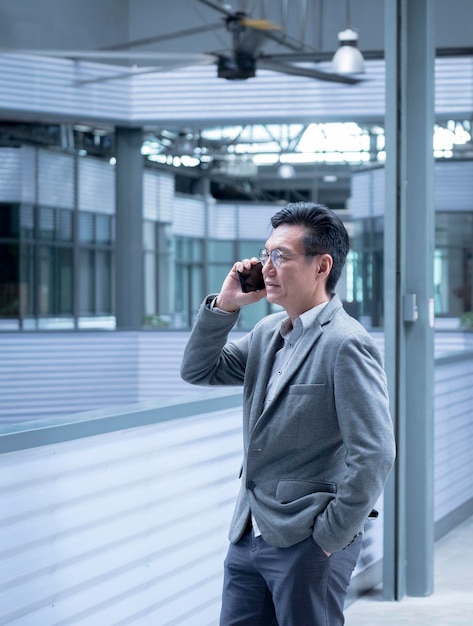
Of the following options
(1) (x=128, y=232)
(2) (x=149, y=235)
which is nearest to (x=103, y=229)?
(2) (x=149, y=235)

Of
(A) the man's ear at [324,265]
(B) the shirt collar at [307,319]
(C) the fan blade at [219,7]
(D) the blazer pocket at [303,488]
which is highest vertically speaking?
(C) the fan blade at [219,7]

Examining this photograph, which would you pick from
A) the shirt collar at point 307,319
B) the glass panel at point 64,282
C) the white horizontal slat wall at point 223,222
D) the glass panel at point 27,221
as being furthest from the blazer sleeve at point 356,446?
the white horizontal slat wall at point 223,222

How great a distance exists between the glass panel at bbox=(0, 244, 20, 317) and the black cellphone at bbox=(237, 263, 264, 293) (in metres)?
15.8

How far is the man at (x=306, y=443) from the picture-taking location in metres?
2.02

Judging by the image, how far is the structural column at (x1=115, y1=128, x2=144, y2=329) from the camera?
16719 mm

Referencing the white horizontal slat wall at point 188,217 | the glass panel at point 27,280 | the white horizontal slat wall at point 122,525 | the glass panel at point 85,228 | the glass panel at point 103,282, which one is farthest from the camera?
the white horizontal slat wall at point 188,217

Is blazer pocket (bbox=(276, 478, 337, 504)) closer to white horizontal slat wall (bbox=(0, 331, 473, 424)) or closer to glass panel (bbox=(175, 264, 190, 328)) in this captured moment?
white horizontal slat wall (bbox=(0, 331, 473, 424))

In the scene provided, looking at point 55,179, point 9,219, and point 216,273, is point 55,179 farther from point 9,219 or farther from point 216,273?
point 216,273

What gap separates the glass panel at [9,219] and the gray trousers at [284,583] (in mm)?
15947

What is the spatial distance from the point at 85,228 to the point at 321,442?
16.8 meters

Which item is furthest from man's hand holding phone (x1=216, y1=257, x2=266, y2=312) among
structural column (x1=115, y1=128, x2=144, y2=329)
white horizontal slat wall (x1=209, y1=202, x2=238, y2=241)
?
white horizontal slat wall (x1=209, y1=202, x2=238, y2=241)

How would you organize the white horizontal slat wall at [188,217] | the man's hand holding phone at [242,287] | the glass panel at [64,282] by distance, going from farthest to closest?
the white horizontal slat wall at [188,217], the glass panel at [64,282], the man's hand holding phone at [242,287]

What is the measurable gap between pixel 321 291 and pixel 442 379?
381 cm

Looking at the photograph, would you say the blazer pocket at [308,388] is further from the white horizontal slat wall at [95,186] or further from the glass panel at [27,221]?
the white horizontal slat wall at [95,186]
